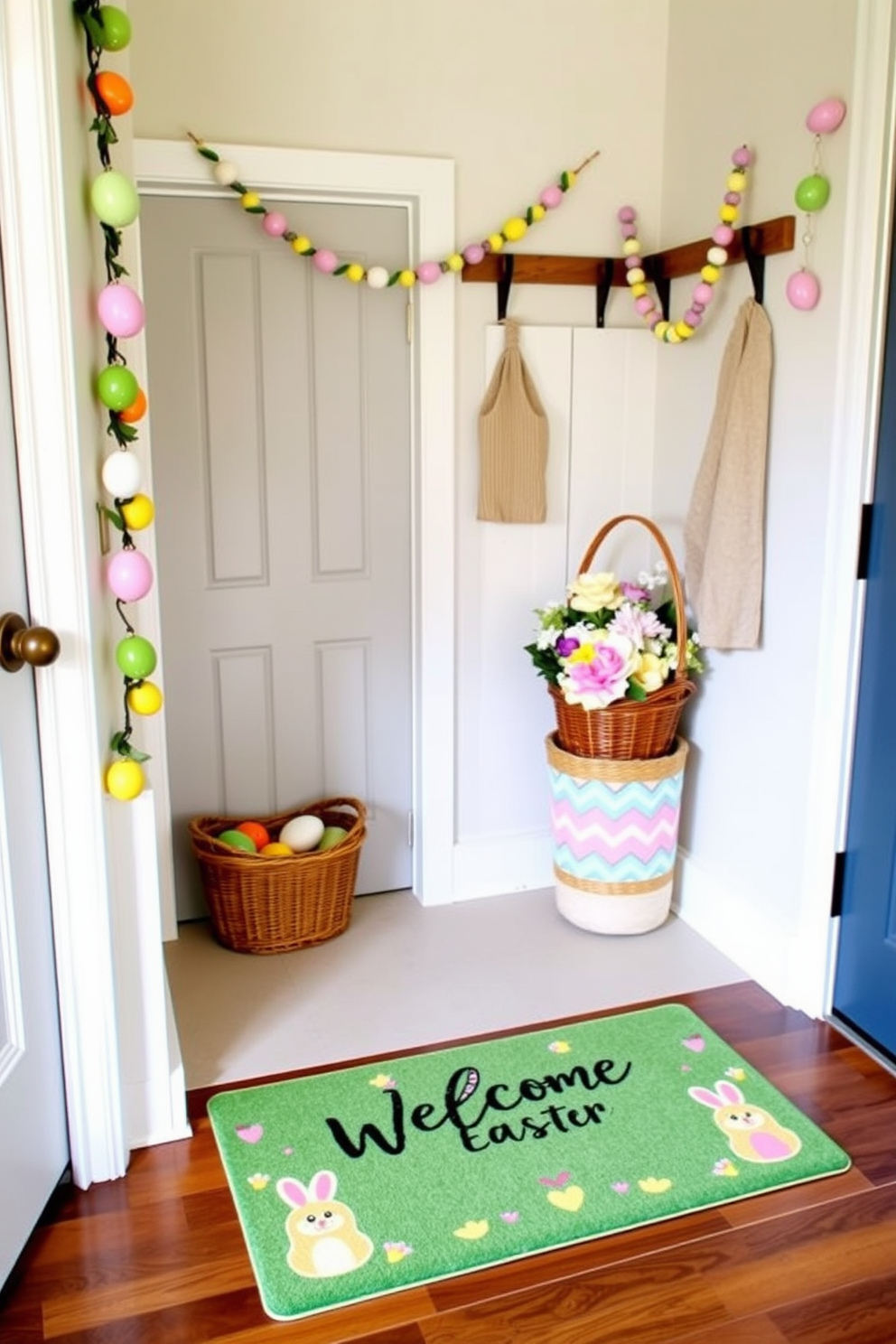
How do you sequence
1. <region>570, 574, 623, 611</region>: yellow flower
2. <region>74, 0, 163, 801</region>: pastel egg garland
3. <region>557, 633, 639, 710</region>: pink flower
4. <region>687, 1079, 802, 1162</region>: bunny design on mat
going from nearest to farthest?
<region>74, 0, 163, 801</region>: pastel egg garland
<region>687, 1079, 802, 1162</region>: bunny design on mat
<region>557, 633, 639, 710</region>: pink flower
<region>570, 574, 623, 611</region>: yellow flower

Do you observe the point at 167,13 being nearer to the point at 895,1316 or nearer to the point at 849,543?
the point at 849,543

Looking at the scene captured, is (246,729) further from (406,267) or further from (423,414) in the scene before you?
(406,267)

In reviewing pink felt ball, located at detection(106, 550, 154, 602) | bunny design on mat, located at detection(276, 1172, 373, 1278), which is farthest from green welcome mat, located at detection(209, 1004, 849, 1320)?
pink felt ball, located at detection(106, 550, 154, 602)

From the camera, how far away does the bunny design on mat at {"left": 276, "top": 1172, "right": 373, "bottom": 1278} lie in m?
1.85

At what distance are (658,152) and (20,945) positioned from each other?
249cm

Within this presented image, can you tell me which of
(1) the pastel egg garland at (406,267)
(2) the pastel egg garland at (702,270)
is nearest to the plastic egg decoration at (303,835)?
(1) the pastel egg garland at (406,267)

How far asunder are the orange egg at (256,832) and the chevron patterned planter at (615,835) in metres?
0.76

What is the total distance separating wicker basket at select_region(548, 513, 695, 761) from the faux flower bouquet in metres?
0.03

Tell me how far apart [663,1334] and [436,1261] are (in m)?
0.37

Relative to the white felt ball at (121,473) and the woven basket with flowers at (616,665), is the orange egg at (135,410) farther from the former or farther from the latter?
the woven basket with flowers at (616,665)

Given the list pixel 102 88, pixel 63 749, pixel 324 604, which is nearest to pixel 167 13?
pixel 102 88

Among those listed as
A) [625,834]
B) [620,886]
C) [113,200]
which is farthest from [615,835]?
[113,200]

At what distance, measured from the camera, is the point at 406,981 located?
2.77 meters

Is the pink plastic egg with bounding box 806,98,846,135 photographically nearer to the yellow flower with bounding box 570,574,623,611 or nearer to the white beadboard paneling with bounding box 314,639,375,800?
the yellow flower with bounding box 570,574,623,611
